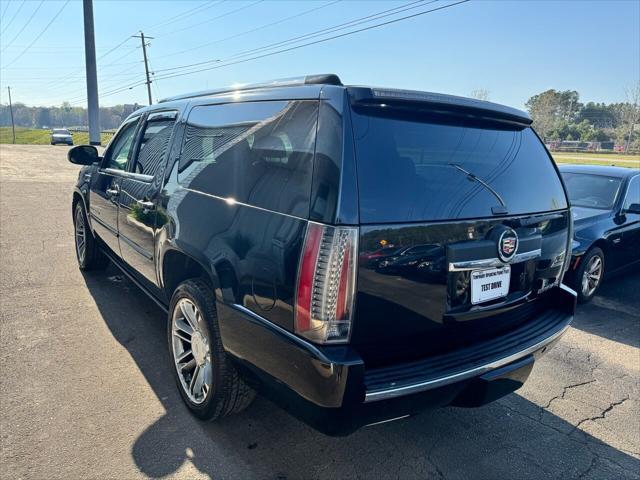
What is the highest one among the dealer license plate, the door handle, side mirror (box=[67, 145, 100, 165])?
side mirror (box=[67, 145, 100, 165])

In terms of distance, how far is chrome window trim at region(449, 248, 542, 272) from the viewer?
79.4 inches

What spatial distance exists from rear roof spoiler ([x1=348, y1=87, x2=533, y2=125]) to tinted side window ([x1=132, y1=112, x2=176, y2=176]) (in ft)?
→ 5.83

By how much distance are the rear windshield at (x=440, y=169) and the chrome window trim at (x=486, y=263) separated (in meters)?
0.21

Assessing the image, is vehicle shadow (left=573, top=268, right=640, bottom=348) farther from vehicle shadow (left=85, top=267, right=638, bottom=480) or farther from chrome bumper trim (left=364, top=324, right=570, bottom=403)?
chrome bumper trim (left=364, top=324, right=570, bottom=403)

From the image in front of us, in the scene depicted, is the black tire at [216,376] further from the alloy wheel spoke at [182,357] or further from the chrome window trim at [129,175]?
the chrome window trim at [129,175]

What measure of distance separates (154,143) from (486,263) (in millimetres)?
2627

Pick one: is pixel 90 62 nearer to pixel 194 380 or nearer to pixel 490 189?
pixel 194 380

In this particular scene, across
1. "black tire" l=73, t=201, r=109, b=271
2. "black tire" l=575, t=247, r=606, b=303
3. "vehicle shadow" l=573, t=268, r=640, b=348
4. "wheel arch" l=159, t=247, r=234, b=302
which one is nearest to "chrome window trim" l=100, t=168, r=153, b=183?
"wheel arch" l=159, t=247, r=234, b=302

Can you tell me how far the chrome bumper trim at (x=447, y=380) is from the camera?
5.92ft

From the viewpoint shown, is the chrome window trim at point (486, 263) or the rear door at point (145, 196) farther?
the rear door at point (145, 196)

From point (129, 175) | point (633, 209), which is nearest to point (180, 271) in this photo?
point (129, 175)

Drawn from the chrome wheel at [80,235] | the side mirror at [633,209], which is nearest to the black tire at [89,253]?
the chrome wheel at [80,235]

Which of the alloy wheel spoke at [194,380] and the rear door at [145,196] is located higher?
the rear door at [145,196]

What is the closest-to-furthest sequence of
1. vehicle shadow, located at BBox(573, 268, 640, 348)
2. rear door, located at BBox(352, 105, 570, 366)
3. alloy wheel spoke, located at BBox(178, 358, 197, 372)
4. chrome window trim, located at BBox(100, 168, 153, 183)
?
rear door, located at BBox(352, 105, 570, 366) < alloy wheel spoke, located at BBox(178, 358, 197, 372) < chrome window trim, located at BBox(100, 168, 153, 183) < vehicle shadow, located at BBox(573, 268, 640, 348)
